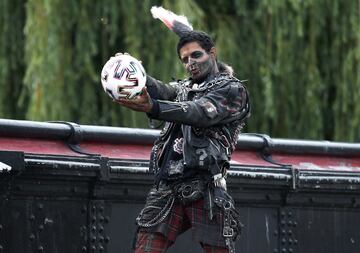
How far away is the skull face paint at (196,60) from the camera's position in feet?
20.1

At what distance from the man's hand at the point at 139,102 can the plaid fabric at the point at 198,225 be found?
0.73 meters

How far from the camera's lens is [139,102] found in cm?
557

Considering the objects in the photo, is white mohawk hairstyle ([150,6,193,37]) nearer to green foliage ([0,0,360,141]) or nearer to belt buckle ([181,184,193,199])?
belt buckle ([181,184,193,199])

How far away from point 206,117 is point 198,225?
596 mm

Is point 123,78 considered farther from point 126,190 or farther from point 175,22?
point 126,190

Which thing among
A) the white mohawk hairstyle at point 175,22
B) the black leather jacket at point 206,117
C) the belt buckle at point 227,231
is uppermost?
the white mohawk hairstyle at point 175,22

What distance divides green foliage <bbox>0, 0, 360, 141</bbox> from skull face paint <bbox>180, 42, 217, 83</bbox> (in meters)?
6.88

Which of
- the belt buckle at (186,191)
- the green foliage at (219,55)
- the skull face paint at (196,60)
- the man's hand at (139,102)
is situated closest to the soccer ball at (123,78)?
the man's hand at (139,102)

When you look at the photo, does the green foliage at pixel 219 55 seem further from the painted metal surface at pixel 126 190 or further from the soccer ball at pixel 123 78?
the soccer ball at pixel 123 78

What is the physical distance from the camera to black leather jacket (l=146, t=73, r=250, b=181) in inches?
231

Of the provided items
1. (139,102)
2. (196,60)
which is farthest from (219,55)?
(139,102)

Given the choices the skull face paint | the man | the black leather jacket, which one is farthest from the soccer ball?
the skull face paint

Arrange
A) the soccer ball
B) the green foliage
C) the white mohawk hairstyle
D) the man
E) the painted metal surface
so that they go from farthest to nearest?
the green foliage, the painted metal surface, the white mohawk hairstyle, the man, the soccer ball

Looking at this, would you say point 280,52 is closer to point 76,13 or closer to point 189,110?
point 76,13
